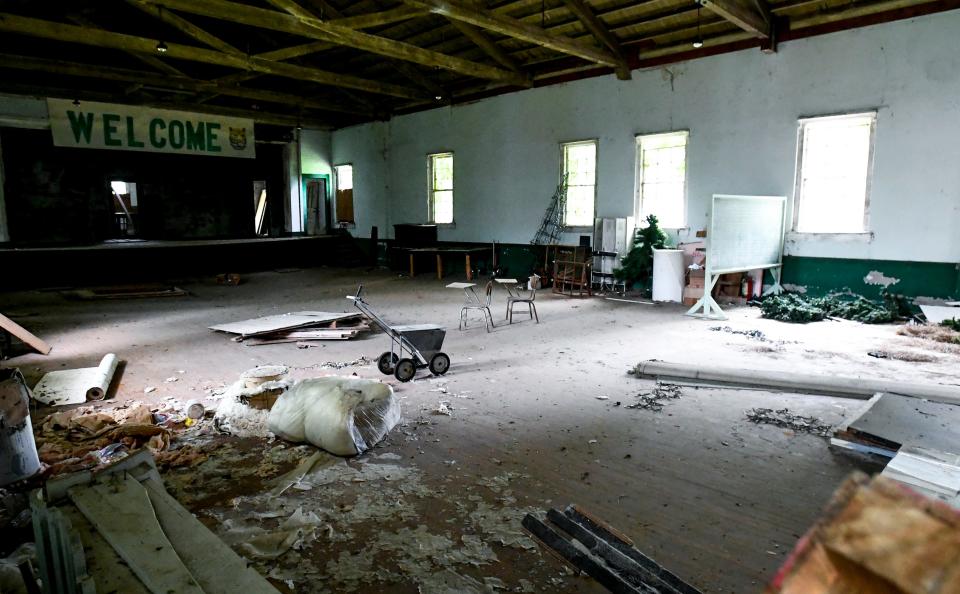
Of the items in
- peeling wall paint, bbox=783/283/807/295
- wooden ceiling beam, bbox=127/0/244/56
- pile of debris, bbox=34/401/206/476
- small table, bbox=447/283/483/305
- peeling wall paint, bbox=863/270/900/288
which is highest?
wooden ceiling beam, bbox=127/0/244/56

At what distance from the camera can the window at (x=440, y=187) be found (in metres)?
14.4

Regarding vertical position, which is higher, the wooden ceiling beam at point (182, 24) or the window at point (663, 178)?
the wooden ceiling beam at point (182, 24)

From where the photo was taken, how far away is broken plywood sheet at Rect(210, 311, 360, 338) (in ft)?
22.2

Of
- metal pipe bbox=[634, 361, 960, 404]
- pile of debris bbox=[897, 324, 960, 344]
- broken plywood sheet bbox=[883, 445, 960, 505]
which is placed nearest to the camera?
broken plywood sheet bbox=[883, 445, 960, 505]

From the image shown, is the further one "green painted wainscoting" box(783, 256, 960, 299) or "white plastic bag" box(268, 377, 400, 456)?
"green painted wainscoting" box(783, 256, 960, 299)

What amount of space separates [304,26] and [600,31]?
15.6 feet

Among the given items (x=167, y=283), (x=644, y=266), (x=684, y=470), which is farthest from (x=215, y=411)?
(x=167, y=283)

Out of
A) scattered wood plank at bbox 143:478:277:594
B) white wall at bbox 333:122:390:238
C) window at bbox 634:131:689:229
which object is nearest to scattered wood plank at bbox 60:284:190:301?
white wall at bbox 333:122:390:238

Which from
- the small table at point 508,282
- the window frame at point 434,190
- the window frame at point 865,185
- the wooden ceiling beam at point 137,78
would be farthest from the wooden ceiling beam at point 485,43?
the window frame at point 865,185

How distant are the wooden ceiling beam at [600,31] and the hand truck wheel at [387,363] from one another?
21.5 ft

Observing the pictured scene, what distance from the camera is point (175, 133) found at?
13805 millimetres

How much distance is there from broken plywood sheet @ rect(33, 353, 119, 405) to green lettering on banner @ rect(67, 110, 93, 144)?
9.74 metres

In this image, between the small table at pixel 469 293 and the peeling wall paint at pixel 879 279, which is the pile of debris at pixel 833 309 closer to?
the peeling wall paint at pixel 879 279

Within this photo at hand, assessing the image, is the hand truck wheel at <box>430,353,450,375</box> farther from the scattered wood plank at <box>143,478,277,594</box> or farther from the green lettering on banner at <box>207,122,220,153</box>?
the green lettering on banner at <box>207,122,220,153</box>
